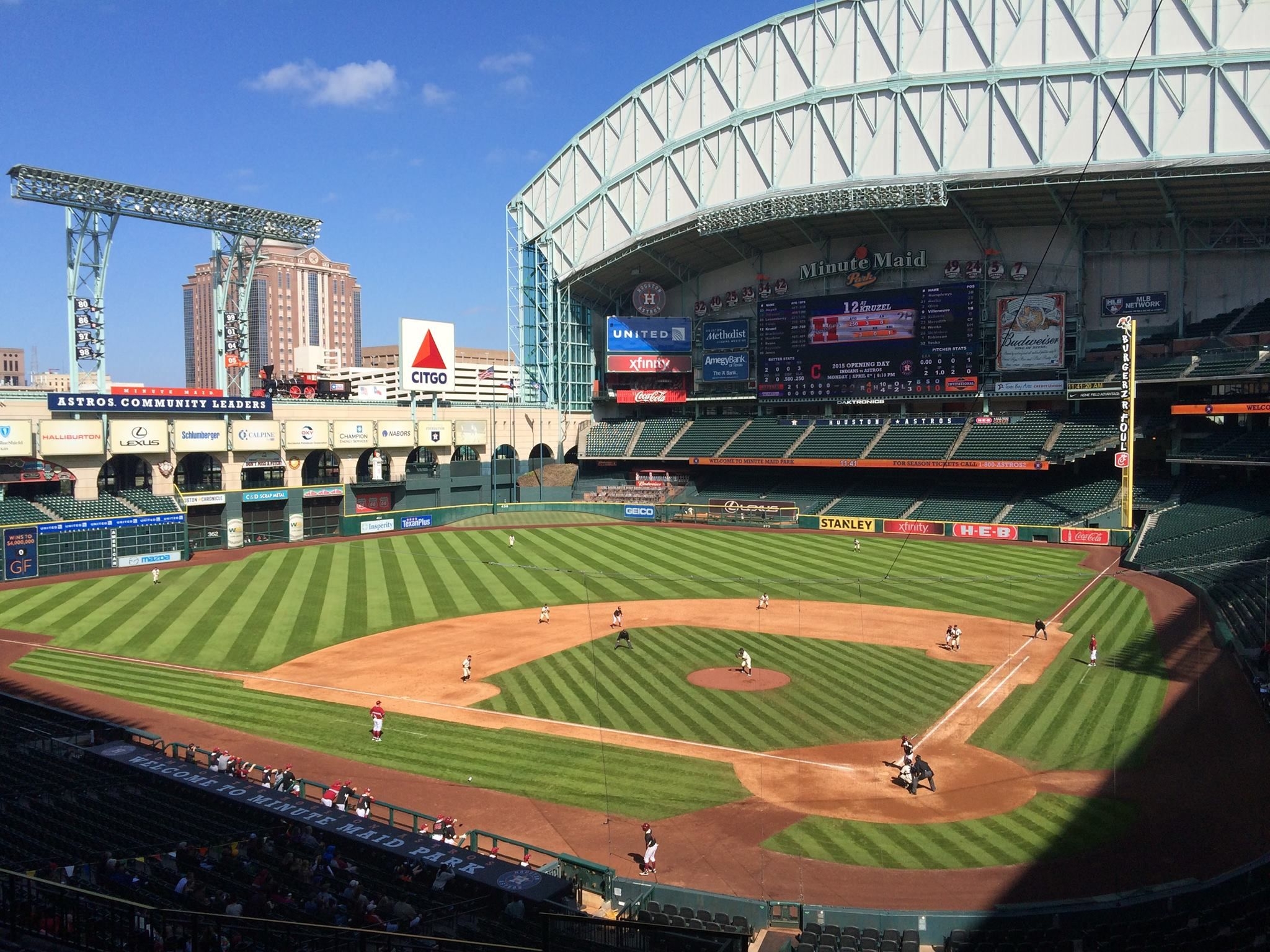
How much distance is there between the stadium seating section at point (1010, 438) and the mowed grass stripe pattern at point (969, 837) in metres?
43.5

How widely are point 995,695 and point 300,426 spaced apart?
51322 mm

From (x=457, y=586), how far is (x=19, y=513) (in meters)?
25.1

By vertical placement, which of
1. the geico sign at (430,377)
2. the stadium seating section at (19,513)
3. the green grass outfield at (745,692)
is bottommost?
the green grass outfield at (745,692)

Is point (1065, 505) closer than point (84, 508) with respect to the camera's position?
No

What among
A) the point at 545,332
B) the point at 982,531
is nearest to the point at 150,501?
the point at 545,332

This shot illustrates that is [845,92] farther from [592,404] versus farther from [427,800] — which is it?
[427,800]

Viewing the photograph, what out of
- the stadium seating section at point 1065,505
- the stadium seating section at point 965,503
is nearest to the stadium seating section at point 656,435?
the stadium seating section at point 965,503

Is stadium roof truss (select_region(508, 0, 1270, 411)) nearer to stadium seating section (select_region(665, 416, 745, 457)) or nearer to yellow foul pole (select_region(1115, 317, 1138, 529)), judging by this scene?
yellow foul pole (select_region(1115, 317, 1138, 529))

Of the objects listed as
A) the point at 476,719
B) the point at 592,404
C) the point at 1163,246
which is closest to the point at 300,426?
the point at 592,404

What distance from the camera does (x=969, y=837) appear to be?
18.8 m

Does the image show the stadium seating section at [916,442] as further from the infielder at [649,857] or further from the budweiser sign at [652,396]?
the infielder at [649,857]

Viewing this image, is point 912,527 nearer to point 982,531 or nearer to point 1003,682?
point 982,531

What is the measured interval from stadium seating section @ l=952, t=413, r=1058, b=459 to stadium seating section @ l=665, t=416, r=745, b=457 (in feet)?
64.8

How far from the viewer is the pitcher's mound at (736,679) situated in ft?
94.4
